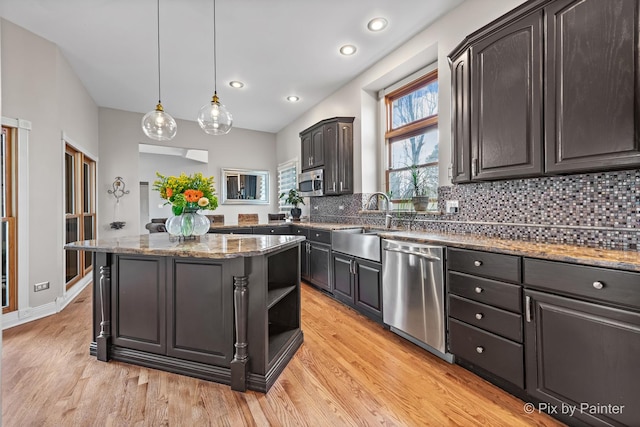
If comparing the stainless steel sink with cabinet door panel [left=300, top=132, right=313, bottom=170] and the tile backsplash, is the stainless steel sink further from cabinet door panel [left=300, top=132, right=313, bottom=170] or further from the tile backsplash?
cabinet door panel [left=300, top=132, right=313, bottom=170]

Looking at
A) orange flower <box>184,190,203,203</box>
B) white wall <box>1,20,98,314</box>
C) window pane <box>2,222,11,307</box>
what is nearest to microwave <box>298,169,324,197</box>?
orange flower <box>184,190,203,203</box>

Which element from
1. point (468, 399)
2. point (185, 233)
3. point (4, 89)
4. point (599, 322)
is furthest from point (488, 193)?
point (4, 89)

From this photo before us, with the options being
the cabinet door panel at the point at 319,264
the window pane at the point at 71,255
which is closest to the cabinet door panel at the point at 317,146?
the cabinet door panel at the point at 319,264

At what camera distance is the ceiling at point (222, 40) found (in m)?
2.90

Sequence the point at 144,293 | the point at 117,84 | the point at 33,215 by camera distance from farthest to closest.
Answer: the point at 117,84
the point at 33,215
the point at 144,293

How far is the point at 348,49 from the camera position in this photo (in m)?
3.61

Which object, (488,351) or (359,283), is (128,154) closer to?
(359,283)

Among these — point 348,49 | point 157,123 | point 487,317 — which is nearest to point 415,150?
point 348,49

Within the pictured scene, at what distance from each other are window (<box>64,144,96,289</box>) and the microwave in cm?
311

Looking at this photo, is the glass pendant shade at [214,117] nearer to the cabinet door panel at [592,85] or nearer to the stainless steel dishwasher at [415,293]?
the stainless steel dishwasher at [415,293]

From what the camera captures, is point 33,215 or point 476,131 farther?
point 33,215

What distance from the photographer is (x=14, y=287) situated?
10.4 ft

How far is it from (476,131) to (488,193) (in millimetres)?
571

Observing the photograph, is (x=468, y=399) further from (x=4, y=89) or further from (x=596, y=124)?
(x=4, y=89)
